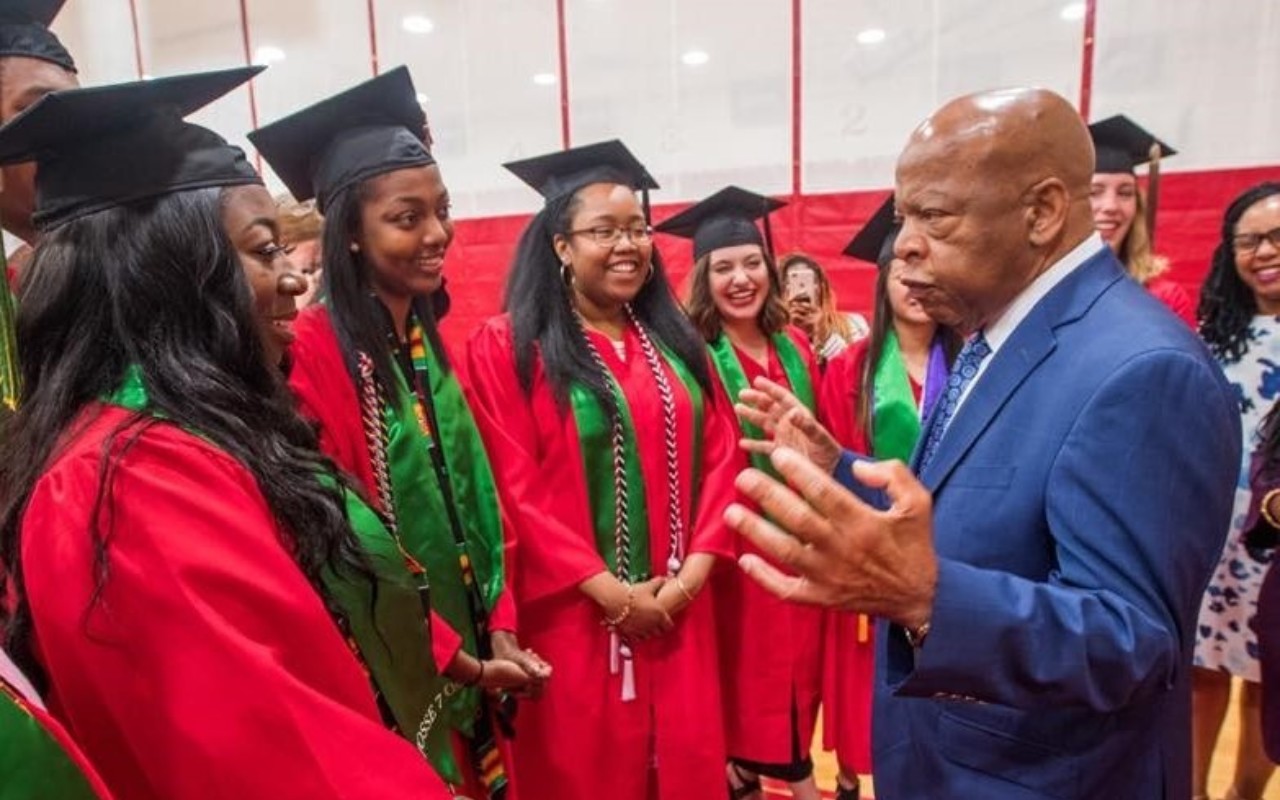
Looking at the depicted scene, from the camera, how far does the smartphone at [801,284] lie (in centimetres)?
423

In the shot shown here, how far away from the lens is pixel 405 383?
5.82 ft

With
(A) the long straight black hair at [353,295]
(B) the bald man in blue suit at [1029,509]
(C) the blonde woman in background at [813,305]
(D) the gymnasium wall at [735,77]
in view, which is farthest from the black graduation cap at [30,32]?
(D) the gymnasium wall at [735,77]

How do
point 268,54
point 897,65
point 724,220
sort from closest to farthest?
point 724,220 < point 897,65 < point 268,54

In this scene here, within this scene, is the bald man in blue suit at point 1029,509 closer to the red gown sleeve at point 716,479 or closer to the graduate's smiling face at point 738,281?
the red gown sleeve at point 716,479

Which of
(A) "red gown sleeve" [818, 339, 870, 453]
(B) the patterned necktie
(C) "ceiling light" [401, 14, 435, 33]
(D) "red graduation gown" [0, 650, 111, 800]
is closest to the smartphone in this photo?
(A) "red gown sleeve" [818, 339, 870, 453]

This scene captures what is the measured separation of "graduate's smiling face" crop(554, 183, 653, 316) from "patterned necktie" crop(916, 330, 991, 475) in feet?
3.68

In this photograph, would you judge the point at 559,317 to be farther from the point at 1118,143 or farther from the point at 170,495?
the point at 1118,143

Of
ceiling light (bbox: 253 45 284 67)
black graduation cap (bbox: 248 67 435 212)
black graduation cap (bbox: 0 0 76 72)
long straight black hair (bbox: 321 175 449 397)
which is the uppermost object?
ceiling light (bbox: 253 45 284 67)

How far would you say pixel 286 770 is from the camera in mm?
787

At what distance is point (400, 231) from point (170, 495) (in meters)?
1.09

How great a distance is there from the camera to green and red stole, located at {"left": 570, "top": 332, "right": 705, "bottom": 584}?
A: 6.95 feet

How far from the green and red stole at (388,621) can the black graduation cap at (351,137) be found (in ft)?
3.03

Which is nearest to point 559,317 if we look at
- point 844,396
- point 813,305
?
point 844,396

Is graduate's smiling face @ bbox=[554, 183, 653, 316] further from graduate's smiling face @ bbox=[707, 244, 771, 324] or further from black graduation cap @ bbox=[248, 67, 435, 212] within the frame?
graduate's smiling face @ bbox=[707, 244, 771, 324]
